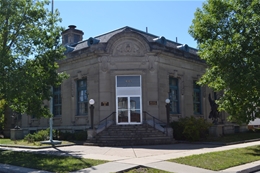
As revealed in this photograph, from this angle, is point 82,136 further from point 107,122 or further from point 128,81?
point 128,81

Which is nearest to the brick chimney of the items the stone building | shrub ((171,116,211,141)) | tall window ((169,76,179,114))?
the stone building

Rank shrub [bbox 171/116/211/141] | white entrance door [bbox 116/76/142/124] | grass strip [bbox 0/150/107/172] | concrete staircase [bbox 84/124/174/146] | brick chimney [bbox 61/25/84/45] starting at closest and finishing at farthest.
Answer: grass strip [bbox 0/150/107/172] < concrete staircase [bbox 84/124/174/146] < shrub [bbox 171/116/211/141] < white entrance door [bbox 116/76/142/124] < brick chimney [bbox 61/25/84/45]

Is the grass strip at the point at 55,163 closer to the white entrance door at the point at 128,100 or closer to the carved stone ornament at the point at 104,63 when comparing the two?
the white entrance door at the point at 128,100

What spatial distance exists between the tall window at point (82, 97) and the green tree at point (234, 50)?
11482 mm

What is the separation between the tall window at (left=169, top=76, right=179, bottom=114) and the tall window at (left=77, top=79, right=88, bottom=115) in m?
6.94

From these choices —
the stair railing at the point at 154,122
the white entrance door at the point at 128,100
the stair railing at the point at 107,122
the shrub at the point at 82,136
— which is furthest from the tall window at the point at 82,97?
the stair railing at the point at 154,122

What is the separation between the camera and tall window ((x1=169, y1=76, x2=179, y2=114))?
2490 centimetres

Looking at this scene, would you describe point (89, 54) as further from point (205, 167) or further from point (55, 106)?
point (205, 167)

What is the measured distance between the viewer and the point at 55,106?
88.8 ft

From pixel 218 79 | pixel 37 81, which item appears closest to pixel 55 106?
pixel 37 81

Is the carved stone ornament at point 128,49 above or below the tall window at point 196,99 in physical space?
above

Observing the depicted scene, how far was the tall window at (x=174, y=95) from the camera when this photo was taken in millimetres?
24895

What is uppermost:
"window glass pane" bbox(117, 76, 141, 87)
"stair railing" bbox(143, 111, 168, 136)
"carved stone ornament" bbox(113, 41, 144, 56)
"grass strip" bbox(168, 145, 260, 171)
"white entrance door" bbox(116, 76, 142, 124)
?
"carved stone ornament" bbox(113, 41, 144, 56)

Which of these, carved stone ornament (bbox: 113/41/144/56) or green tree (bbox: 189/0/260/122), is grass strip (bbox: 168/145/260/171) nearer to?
green tree (bbox: 189/0/260/122)
